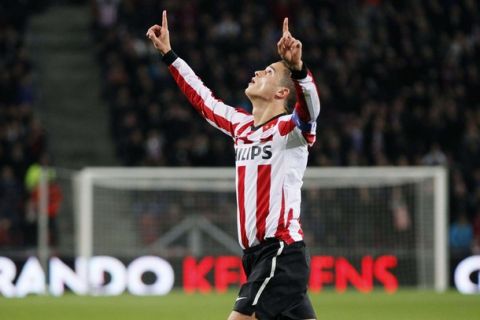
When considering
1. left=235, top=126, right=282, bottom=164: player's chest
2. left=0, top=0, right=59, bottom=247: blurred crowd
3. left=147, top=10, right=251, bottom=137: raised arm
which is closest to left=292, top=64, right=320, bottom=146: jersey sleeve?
left=235, top=126, right=282, bottom=164: player's chest

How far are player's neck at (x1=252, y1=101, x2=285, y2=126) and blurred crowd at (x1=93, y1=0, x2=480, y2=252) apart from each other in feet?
36.0

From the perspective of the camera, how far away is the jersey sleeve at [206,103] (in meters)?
6.75

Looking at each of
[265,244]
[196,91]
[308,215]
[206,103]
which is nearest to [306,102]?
[265,244]

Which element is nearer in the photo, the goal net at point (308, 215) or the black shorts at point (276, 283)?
the black shorts at point (276, 283)

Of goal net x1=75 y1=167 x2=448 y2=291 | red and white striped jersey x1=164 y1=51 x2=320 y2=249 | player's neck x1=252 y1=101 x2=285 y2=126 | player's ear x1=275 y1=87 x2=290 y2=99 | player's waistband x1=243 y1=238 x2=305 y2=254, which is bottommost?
goal net x1=75 y1=167 x2=448 y2=291

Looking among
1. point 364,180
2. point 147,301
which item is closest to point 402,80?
point 364,180

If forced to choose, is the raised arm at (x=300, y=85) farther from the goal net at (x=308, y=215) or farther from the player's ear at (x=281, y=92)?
the goal net at (x=308, y=215)

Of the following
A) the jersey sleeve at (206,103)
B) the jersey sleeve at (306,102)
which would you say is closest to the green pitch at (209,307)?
the jersey sleeve at (206,103)

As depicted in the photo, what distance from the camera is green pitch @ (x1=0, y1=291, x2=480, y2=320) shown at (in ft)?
37.2

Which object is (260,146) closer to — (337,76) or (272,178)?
(272,178)

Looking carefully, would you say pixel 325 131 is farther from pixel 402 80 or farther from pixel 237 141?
pixel 237 141

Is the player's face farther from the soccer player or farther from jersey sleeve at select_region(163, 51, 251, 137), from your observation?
jersey sleeve at select_region(163, 51, 251, 137)

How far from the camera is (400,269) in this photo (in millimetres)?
16516

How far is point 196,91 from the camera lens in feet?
23.1
